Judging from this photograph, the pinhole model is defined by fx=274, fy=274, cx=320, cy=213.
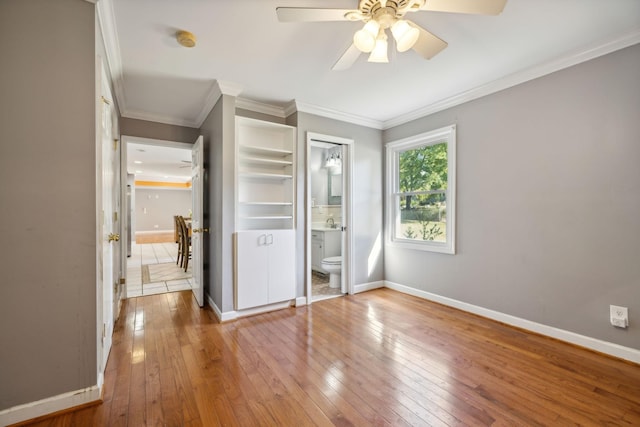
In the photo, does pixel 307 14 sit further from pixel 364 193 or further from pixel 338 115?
pixel 364 193

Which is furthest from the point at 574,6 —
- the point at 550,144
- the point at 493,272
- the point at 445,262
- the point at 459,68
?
the point at 445,262

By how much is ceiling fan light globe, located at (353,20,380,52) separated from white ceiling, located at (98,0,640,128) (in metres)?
0.32

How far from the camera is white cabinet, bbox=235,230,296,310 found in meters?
2.98

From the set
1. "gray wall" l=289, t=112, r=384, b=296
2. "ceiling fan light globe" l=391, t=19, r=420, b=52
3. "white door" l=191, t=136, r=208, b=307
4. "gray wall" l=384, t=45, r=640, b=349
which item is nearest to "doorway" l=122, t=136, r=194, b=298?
"white door" l=191, t=136, r=208, b=307

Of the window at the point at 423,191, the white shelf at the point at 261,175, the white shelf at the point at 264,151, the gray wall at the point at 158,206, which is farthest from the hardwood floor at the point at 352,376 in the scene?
the gray wall at the point at 158,206

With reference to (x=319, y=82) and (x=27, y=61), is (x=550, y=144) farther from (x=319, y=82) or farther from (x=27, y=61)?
(x=27, y=61)

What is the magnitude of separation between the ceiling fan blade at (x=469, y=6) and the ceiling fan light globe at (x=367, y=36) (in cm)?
27

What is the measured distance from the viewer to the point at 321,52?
2.29 meters

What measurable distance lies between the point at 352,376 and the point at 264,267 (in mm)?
1565

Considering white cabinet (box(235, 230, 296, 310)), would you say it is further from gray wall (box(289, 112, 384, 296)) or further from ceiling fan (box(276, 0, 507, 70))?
ceiling fan (box(276, 0, 507, 70))

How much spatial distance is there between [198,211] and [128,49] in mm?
1800

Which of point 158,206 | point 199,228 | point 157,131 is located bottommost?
point 199,228

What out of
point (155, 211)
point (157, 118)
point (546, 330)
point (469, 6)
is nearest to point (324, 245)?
point (546, 330)

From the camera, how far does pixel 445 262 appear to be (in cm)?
335
